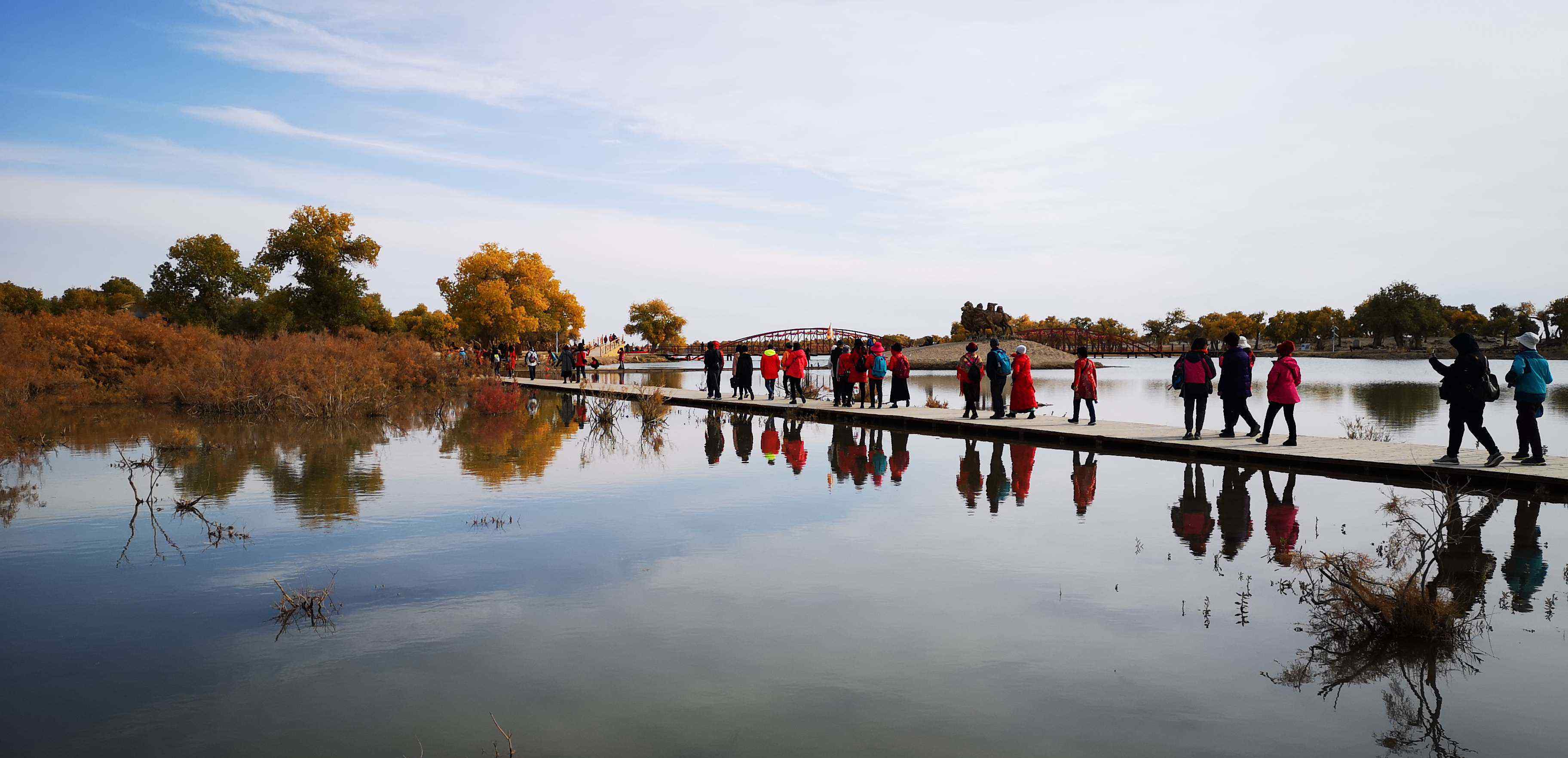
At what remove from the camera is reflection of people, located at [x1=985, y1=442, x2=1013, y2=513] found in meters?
11.7

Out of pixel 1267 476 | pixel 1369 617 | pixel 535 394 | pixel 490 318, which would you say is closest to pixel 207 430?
pixel 535 394

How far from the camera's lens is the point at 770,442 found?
750 inches

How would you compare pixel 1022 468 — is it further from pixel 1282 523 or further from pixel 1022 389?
pixel 1022 389

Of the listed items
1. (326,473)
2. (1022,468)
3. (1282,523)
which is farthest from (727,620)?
(326,473)

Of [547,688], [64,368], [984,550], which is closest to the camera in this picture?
[547,688]

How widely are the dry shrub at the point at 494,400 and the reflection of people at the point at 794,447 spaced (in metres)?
8.45

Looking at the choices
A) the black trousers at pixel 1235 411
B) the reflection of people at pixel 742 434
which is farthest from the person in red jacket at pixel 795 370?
the black trousers at pixel 1235 411

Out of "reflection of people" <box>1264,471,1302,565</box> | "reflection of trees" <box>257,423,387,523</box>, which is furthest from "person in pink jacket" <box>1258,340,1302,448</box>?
"reflection of trees" <box>257,423,387,523</box>

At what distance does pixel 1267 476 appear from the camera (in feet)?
43.9

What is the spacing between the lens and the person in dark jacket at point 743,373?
2856 centimetres

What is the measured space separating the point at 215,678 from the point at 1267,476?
1258 centimetres

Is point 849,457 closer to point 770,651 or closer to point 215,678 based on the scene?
point 770,651

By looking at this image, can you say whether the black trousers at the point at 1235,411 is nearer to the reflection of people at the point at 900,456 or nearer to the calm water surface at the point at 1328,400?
the calm water surface at the point at 1328,400

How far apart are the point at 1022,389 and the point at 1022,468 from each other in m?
6.05
